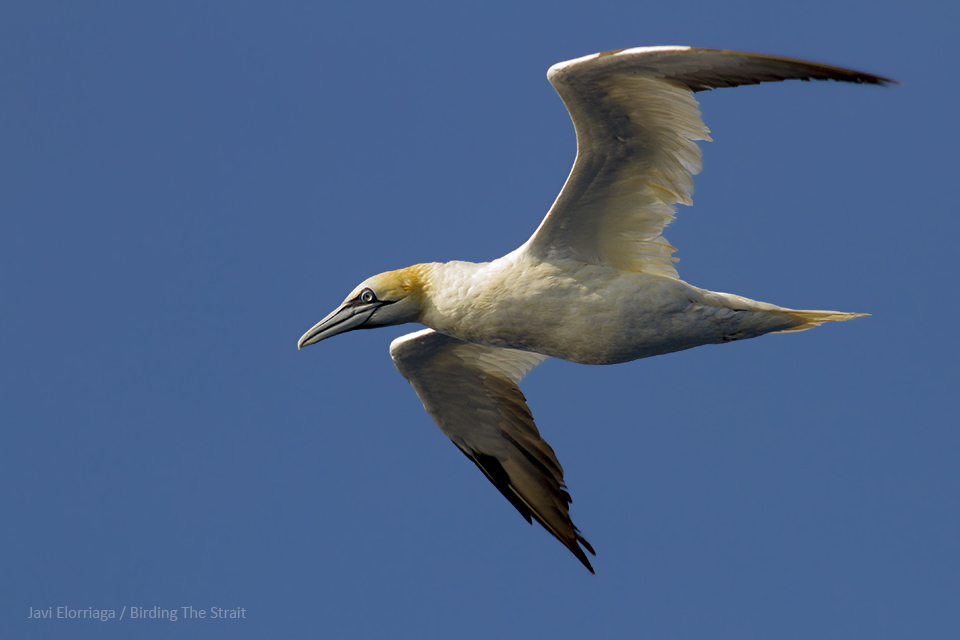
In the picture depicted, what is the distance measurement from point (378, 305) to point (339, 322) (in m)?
0.55

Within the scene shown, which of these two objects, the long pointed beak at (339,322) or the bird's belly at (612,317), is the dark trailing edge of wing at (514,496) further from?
the bird's belly at (612,317)

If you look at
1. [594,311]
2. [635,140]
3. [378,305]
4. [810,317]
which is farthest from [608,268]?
[378,305]

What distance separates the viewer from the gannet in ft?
28.5

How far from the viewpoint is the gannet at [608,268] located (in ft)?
28.5

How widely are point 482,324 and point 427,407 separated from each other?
2.64 metres

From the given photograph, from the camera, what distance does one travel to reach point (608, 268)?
33.0ft

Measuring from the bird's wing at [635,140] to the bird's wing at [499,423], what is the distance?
2611 millimetres

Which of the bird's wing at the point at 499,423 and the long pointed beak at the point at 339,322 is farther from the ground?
the long pointed beak at the point at 339,322

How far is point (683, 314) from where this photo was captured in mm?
9852

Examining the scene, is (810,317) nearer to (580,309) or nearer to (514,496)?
(580,309)

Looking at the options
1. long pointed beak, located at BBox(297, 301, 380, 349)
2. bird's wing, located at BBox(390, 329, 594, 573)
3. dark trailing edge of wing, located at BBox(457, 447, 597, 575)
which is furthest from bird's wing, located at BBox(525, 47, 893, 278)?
dark trailing edge of wing, located at BBox(457, 447, 597, 575)

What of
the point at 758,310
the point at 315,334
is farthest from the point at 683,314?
the point at 315,334

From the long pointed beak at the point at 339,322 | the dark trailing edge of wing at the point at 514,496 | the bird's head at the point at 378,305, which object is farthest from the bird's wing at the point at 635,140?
the dark trailing edge of wing at the point at 514,496

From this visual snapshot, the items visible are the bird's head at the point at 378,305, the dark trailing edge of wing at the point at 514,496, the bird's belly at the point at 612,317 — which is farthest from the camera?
the dark trailing edge of wing at the point at 514,496
